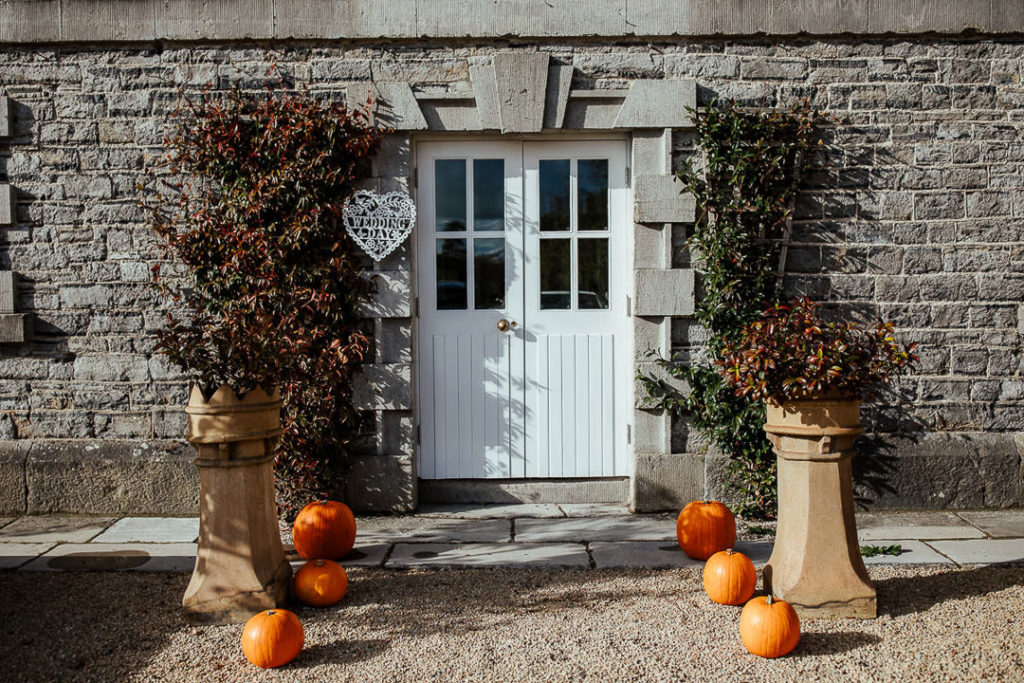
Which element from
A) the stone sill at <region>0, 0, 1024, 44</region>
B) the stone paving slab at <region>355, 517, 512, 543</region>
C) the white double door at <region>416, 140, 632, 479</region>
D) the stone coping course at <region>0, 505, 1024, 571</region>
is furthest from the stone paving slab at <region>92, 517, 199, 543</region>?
the stone sill at <region>0, 0, 1024, 44</region>

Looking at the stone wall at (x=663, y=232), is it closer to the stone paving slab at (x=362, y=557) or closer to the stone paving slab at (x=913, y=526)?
the stone paving slab at (x=913, y=526)

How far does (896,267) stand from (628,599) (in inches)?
121

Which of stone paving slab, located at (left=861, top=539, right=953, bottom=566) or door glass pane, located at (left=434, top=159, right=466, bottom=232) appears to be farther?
door glass pane, located at (left=434, top=159, right=466, bottom=232)

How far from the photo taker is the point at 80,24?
5539 millimetres

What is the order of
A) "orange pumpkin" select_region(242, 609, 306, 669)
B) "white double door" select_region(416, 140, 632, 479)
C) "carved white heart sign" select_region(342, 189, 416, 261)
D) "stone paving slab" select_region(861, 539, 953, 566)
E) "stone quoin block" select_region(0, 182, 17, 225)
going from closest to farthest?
"orange pumpkin" select_region(242, 609, 306, 669)
"stone paving slab" select_region(861, 539, 953, 566)
"carved white heart sign" select_region(342, 189, 416, 261)
"stone quoin block" select_region(0, 182, 17, 225)
"white double door" select_region(416, 140, 632, 479)

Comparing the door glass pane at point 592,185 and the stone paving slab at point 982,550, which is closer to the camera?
the stone paving slab at point 982,550

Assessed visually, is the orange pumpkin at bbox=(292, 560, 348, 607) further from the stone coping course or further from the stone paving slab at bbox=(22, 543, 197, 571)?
the stone paving slab at bbox=(22, 543, 197, 571)

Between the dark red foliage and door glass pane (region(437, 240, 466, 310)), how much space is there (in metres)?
2.40

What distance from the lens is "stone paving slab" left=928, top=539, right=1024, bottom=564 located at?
454cm

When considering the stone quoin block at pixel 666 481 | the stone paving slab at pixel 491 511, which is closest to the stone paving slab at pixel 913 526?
the stone quoin block at pixel 666 481

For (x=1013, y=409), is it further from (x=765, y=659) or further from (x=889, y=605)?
(x=765, y=659)

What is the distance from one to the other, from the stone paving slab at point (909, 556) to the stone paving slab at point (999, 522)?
0.57 meters

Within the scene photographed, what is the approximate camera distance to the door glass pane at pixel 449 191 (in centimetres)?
573

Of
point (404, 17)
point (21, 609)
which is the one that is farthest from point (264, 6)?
point (21, 609)
